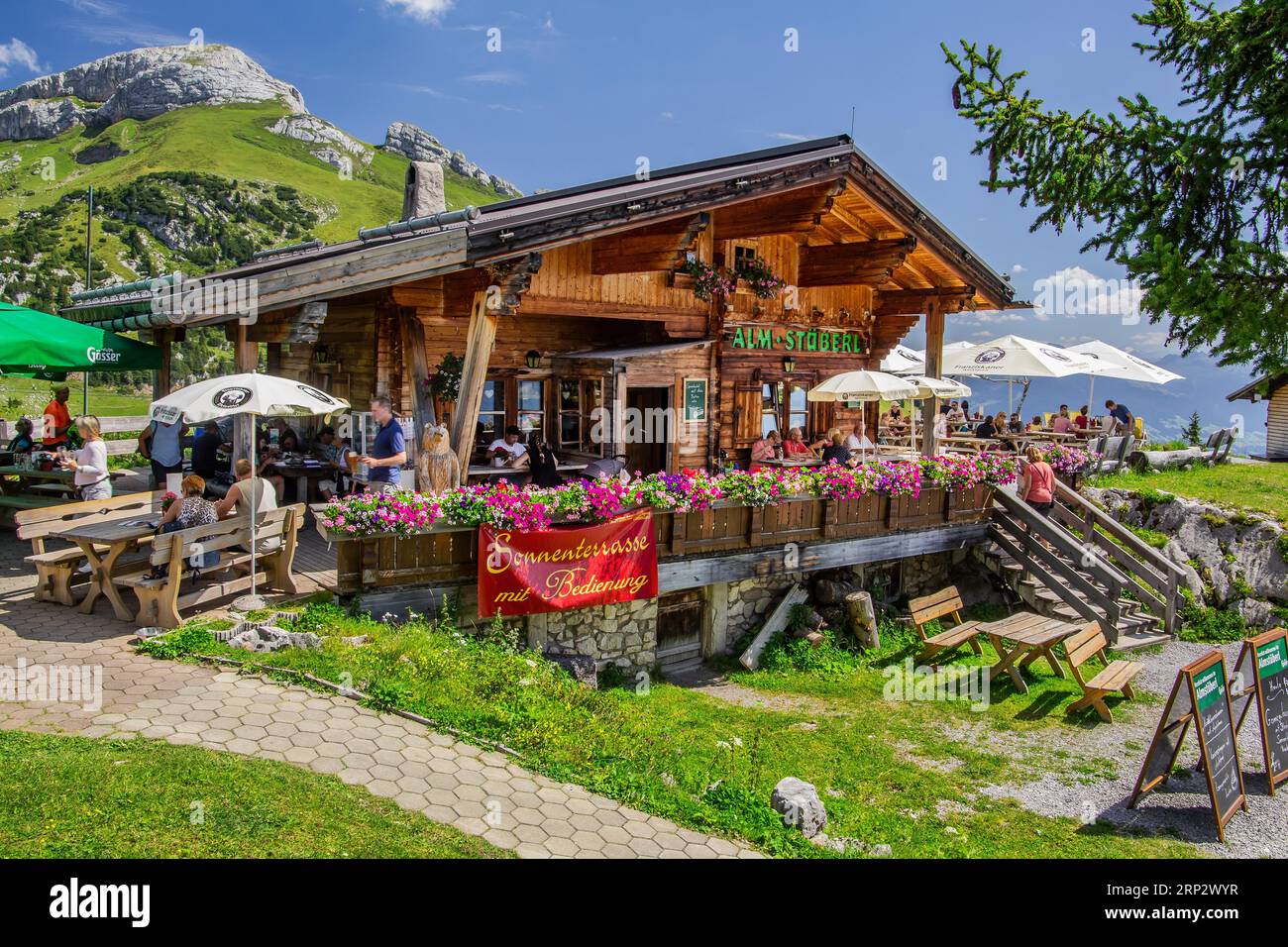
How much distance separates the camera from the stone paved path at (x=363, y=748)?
5.95m

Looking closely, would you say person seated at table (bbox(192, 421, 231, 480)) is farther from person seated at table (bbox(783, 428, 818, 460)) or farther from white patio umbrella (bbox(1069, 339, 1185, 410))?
white patio umbrella (bbox(1069, 339, 1185, 410))

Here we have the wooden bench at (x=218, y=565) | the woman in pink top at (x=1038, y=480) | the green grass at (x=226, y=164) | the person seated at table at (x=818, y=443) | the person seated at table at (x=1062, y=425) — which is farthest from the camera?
the green grass at (x=226, y=164)

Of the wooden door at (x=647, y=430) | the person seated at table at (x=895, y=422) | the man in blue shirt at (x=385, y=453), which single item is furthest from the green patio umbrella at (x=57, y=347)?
the person seated at table at (x=895, y=422)

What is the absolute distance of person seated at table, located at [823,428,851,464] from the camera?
1381 centimetres

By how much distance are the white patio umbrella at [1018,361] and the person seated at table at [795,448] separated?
620 centimetres

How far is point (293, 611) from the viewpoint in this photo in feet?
28.8

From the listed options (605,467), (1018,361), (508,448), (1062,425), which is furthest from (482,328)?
(1062,425)

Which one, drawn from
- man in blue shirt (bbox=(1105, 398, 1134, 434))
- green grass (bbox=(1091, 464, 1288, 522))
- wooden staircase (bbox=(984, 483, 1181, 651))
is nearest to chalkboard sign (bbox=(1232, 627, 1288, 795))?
wooden staircase (bbox=(984, 483, 1181, 651))

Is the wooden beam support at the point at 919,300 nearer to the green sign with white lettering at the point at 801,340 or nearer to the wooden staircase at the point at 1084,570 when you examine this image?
the green sign with white lettering at the point at 801,340

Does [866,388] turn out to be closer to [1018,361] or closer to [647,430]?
[647,430]

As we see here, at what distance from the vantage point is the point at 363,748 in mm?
6617

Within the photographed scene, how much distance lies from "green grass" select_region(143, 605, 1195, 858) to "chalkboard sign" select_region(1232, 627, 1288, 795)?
5.26 feet
